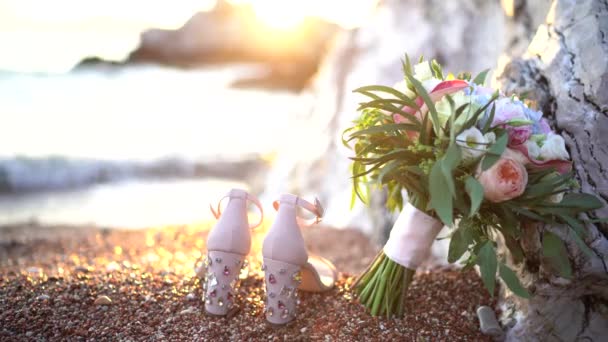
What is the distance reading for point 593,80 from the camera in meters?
2.43

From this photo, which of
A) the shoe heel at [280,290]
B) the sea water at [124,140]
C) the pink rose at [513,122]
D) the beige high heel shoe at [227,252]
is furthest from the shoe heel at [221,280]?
the sea water at [124,140]

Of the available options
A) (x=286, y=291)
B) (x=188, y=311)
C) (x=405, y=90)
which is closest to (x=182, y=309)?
(x=188, y=311)

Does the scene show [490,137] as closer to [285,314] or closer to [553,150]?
[553,150]

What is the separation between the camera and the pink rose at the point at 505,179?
1.94 m

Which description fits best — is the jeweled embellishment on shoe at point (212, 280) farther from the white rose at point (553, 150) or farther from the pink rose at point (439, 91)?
the white rose at point (553, 150)

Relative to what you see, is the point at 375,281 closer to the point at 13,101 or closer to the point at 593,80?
the point at 593,80

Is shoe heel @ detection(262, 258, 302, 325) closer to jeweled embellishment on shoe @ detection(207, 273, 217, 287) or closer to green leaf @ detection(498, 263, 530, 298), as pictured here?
jeweled embellishment on shoe @ detection(207, 273, 217, 287)

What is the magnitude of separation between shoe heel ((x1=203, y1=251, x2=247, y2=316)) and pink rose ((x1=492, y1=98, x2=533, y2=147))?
110 centimetres

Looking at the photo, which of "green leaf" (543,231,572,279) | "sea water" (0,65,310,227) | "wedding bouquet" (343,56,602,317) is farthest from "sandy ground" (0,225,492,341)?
"sea water" (0,65,310,227)

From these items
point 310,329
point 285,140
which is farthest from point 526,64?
point 285,140

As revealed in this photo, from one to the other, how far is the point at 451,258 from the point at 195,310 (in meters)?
1.08

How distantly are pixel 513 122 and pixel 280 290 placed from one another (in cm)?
106

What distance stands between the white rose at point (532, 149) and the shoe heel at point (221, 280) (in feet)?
3.76

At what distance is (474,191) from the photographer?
1868mm
